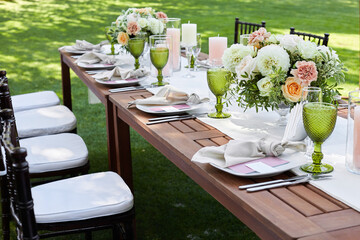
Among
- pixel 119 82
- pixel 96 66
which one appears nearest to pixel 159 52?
pixel 119 82

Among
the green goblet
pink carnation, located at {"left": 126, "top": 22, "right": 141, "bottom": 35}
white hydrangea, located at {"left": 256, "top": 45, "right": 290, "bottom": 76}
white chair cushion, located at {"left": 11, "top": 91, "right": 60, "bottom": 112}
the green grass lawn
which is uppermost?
white hydrangea, located at {"left": 256, "top": 45, "right": 290, "bottom": 76}

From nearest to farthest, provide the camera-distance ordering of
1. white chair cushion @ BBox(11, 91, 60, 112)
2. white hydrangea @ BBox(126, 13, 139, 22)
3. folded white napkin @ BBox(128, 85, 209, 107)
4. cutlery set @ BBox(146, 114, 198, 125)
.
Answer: cutlery set @ BBox(146, 114, 198, 125) → folded white napkin @ BBox(128, 85, 209, 107) → white hydrangea @ BBox(126, 13, 139, 22) → white chair cushion @ BBox(11, 91, 60, 112)

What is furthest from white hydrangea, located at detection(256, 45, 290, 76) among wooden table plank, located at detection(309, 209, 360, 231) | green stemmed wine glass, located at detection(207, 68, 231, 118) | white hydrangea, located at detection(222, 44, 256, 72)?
wooden table plank, located at detection(309, 209, 360, 231)

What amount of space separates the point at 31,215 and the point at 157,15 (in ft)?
6.44

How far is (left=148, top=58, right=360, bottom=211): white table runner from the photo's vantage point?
141 centimetres

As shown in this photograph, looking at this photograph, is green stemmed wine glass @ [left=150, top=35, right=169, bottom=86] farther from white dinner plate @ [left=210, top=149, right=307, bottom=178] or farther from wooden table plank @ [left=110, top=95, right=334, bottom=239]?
white dinner plate @ [left=210, top=149, right=307, bottom=178]

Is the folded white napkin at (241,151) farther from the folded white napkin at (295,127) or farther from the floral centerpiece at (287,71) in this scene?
the floral centerpiece at (287,71)

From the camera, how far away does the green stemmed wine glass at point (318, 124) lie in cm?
148

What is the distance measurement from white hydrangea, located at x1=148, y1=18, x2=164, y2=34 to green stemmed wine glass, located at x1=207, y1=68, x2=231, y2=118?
1.10 meters

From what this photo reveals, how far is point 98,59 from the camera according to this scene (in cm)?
322

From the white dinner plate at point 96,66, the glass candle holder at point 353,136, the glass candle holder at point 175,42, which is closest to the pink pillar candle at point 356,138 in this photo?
the glass candle holder at point 353,136

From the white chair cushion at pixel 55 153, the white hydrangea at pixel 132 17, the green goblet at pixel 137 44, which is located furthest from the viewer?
the white hydrangea at pixel 132 17

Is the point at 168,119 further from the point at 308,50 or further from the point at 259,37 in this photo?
the point at 308,50

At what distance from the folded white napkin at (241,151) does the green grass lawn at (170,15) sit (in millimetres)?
1319
